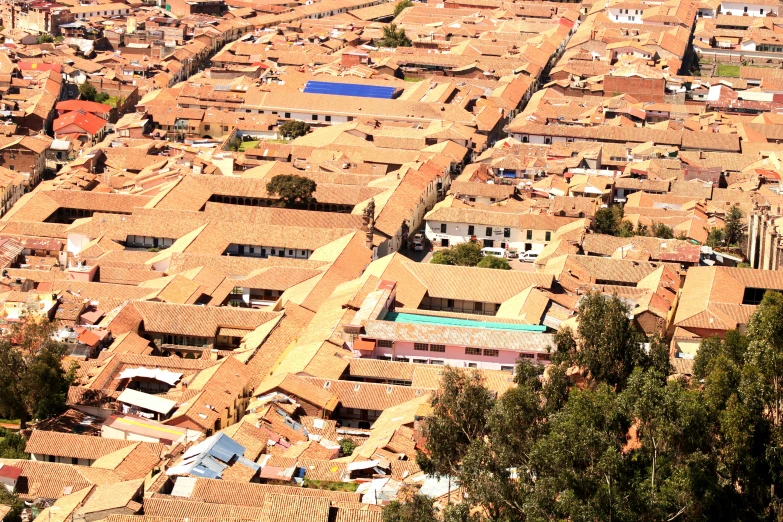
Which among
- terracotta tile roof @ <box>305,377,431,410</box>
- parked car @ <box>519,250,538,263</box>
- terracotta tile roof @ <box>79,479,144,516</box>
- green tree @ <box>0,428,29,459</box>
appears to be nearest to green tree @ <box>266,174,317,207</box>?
parked car @ <box>519,250,538,263</box>

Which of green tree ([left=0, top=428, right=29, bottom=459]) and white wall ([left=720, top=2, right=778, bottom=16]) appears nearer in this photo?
green tree ([left=0, top=428, right=29, bottom=459])

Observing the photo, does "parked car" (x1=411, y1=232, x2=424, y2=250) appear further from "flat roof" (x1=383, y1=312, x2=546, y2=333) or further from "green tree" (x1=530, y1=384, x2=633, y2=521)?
"green tree" (x1=530, y1=384, x2=633, y2=521)

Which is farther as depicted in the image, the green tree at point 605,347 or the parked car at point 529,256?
the parked car at point 529,256

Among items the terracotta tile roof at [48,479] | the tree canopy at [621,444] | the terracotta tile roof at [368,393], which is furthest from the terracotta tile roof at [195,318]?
the tree canopy at [621,444]

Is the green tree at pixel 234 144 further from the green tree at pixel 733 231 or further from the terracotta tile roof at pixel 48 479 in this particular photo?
the terracotta tile roof at pixel 48 479

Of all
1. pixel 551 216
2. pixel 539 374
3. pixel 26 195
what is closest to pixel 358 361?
pixel 539 374

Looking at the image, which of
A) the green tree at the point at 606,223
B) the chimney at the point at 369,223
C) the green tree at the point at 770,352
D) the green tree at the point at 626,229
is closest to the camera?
the green tree at the point at 770,352

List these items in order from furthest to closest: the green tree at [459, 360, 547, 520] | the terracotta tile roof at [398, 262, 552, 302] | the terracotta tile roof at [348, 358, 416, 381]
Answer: the terracotta tile roof at [398, 262, 552, 302] < the terracotta tile roof at [348, 358, 416, 381] < the green tree at [459, 360, 547, 520]
